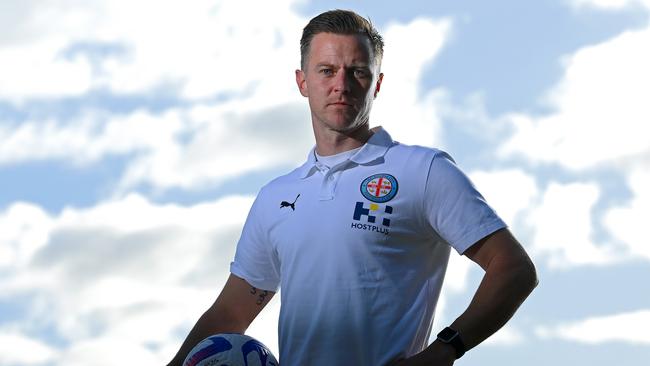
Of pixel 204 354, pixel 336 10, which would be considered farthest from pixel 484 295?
pixel 336 10

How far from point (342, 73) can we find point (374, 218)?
89cm

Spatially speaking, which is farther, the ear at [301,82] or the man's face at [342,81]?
the ear at [301,82]

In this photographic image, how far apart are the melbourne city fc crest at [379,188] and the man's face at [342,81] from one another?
38 centimetres

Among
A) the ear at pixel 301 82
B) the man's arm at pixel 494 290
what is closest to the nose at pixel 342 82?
the ear at pixel 301 82

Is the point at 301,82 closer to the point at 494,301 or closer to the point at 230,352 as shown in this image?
the point at 230,352

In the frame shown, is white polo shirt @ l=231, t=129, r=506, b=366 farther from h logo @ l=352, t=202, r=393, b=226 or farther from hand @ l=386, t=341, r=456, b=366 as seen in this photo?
hand @ l=386, t=341, r=456, b=366

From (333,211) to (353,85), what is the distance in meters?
0.75

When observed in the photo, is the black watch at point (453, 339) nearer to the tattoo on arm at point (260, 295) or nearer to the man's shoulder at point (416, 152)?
the man's shoulder at point (416, 152)

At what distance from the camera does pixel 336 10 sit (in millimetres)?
6184

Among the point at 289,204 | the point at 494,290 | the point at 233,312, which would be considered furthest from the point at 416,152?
the point at 233,312

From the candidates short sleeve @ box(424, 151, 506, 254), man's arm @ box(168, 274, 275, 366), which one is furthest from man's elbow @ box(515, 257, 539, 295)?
man's arm @ box(168, 274, 275, 366)

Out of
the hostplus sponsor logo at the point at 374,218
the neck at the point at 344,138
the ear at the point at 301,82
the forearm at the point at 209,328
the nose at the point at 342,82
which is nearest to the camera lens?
the hostplus sponsor logo at the point at 374,218

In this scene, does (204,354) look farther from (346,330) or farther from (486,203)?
(486,203)

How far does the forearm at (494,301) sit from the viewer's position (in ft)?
17.0
